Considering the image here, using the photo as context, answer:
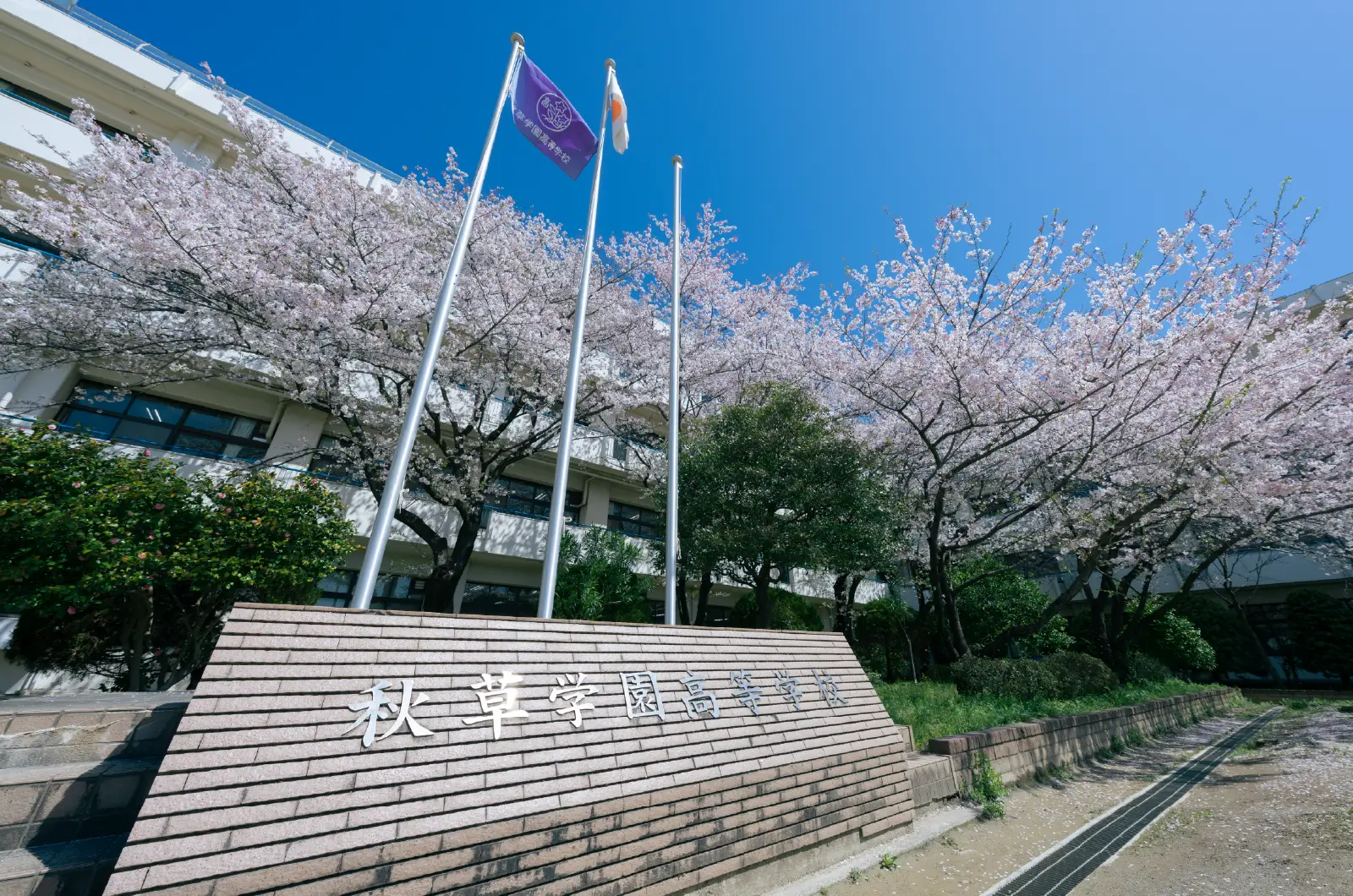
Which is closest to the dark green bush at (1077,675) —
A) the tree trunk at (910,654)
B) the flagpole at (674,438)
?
the tree trunk at (910,654)

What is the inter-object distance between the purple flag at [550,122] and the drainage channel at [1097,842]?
29.9 ft

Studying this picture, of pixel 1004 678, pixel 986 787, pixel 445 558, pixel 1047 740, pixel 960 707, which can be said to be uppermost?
pixel 445 558

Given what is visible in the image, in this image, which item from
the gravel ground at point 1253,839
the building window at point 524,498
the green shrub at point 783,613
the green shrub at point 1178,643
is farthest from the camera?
the green shrub at point 1178,643

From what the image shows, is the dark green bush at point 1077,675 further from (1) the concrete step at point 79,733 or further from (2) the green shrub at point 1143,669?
(1) the concrete step at point 79,733

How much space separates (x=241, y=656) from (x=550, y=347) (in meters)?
8.29

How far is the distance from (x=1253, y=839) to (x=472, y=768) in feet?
23.7

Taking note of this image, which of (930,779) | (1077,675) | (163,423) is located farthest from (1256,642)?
(163,423)

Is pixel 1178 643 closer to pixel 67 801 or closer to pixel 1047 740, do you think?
pixel 1047 740

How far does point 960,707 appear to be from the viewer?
8211mm

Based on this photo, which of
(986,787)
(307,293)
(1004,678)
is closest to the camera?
(986,787)

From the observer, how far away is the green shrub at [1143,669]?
43.9 ft

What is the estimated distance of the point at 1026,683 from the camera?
9.69m

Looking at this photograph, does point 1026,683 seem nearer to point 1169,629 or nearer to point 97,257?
point 1169,629

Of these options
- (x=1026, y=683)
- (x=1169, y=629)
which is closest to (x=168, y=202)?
(x=1026, y=683)
